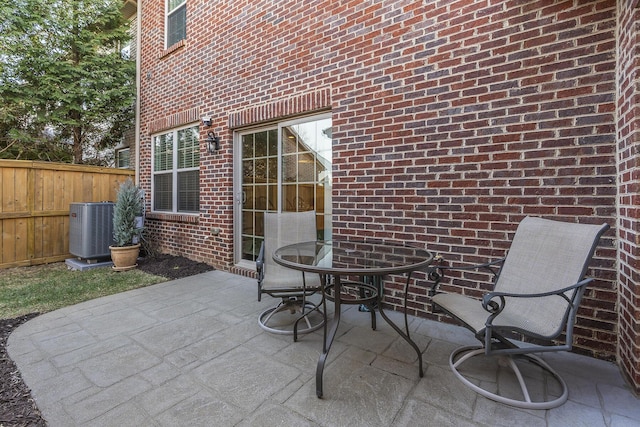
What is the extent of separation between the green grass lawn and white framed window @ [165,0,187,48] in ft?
13.4

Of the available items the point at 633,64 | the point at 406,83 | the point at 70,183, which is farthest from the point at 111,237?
the point at 633,64

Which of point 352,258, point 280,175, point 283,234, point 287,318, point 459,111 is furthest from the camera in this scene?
point 280,175

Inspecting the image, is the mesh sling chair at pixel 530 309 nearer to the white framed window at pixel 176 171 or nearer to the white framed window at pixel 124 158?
the white framed window at pixel 176 171

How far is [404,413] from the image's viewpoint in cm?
149

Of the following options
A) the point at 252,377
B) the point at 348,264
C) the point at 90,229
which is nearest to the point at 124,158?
the point at 90,229

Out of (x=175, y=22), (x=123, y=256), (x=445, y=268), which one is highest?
(x=175, y=22)

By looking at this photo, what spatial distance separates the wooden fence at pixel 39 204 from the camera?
4.52 m

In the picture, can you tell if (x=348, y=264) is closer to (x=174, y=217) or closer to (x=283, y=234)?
(x=283, y=234)

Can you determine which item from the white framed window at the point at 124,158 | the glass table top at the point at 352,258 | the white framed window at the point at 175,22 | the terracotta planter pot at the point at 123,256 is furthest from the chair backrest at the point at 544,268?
the white framed window at the point at 124,158

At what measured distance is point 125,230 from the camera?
4.55m

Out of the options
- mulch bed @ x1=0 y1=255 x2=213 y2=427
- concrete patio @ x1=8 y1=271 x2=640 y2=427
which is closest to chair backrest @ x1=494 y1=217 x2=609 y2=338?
concrete patio @ x1=8 y1=271 x2=640 y2=427

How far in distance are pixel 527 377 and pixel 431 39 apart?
265cm

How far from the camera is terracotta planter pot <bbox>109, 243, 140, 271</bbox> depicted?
14.6 feet

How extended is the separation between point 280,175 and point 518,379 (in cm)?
310
